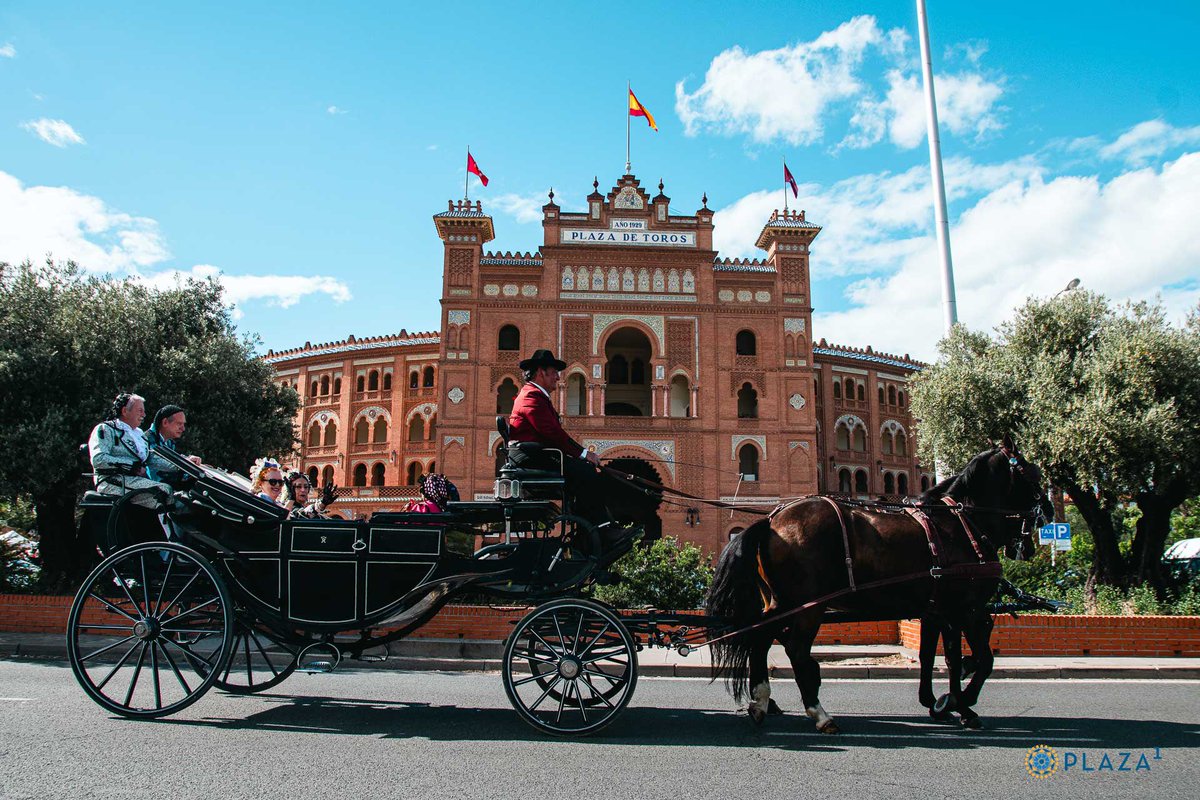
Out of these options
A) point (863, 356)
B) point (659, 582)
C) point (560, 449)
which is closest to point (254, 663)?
point (659, 582)

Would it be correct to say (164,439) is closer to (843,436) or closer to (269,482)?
(269,482)

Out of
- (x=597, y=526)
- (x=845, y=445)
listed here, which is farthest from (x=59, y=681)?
(x=845, y=445)

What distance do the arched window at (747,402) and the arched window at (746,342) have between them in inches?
57.4

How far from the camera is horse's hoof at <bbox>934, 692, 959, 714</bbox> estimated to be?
5.81 meters

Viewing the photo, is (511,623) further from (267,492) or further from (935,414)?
(935,414)

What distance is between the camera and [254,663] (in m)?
9.14

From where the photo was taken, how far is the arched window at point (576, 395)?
3388 cm

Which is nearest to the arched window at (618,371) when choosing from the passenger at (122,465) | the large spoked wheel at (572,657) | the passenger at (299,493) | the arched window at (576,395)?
the arched window at (576,395)

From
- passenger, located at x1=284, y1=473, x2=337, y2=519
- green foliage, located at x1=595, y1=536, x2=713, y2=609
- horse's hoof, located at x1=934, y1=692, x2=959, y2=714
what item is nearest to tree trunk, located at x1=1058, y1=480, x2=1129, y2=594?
green foliage, located at x1=595, y1=536, x2=713, y2=609

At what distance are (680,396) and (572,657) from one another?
29323mm

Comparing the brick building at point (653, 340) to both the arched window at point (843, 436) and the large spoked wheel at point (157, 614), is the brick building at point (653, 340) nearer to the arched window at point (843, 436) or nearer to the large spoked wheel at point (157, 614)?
the arched window at point (843, 436)

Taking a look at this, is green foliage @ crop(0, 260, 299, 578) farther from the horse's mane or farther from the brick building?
the brick building

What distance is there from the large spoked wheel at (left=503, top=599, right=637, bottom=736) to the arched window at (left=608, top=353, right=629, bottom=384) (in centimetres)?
3205

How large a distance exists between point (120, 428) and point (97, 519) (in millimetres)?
677
